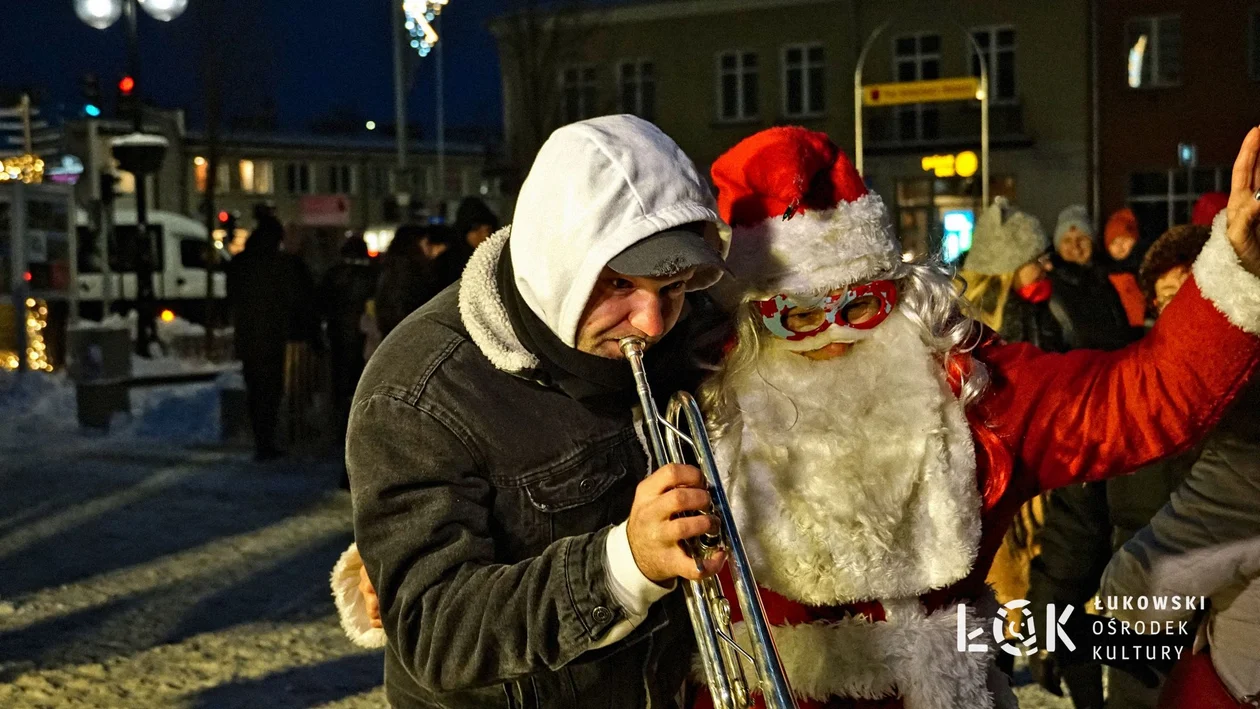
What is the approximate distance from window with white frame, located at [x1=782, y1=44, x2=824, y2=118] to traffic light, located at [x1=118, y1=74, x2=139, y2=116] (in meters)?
21.6

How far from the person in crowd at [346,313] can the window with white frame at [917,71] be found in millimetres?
26615

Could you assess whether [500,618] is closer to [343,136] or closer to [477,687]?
[477,687]

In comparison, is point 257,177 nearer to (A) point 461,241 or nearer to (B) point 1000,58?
(B) point 1000,58

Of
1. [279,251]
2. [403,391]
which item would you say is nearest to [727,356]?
[403,391]

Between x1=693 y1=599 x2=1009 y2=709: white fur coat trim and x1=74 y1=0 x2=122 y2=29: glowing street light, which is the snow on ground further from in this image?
x1=693 y1=599 x2=1009 y2=709: white fur coat trim

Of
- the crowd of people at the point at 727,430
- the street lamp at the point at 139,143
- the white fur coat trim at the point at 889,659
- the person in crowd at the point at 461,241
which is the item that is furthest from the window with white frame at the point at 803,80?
the white fur coat trim at the point at 889,659

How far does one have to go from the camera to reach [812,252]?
256cm

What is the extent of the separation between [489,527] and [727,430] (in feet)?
1.74

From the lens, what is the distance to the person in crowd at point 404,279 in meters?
9.10

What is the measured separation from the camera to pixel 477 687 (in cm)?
207

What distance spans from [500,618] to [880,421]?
88 cm

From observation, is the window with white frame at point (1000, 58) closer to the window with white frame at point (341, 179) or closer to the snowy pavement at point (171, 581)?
the snowy pavement at point (171, 581)

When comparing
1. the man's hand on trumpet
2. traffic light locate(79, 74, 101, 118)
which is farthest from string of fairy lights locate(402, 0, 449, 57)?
the man's hand on trumpet

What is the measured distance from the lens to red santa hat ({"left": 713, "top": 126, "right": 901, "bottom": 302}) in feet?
8.39
